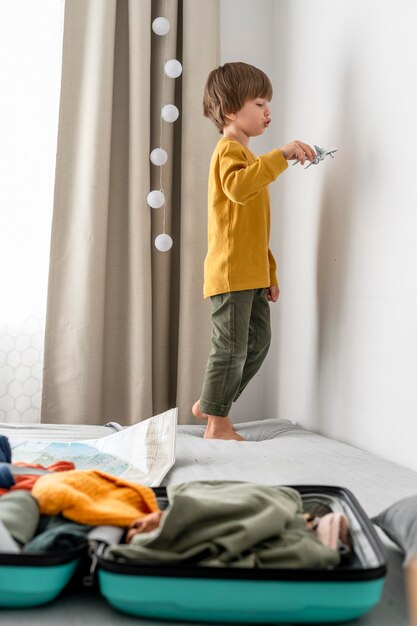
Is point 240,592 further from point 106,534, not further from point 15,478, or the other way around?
point 15,478

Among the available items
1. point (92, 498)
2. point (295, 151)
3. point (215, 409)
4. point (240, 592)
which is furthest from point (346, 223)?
point (240, 592)

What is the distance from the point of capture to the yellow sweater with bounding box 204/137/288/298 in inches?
73.5

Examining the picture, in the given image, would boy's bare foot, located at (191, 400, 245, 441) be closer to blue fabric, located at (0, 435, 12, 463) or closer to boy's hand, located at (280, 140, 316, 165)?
boy's hand, located at (280, 140, 316, 165)

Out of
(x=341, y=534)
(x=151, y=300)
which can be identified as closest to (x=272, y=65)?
(x=151, y=300)

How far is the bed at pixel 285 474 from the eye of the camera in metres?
0.69

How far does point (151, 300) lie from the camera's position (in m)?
2.37

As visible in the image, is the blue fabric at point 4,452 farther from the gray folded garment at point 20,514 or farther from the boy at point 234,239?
the boy at point 234,239

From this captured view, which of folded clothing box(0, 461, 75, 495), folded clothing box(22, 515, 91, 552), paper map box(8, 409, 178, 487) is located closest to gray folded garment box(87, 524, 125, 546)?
folded clothing box(22, 515, 91, 552)

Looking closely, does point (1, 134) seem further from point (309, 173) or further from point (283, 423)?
point (283, 423)

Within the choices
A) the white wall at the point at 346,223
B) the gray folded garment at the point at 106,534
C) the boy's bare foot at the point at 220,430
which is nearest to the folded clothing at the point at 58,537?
the gray folded garment at the point at 106,534

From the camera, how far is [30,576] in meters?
0.68

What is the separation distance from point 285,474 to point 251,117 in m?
1.01

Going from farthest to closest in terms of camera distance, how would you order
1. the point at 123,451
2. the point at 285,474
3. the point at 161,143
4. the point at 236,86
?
1. the point at 161,143
2. the point at 236,86
3. the point at 123,451
4. the point at 285,474

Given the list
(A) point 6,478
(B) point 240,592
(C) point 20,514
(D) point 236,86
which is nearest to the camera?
(B) point 240,592
